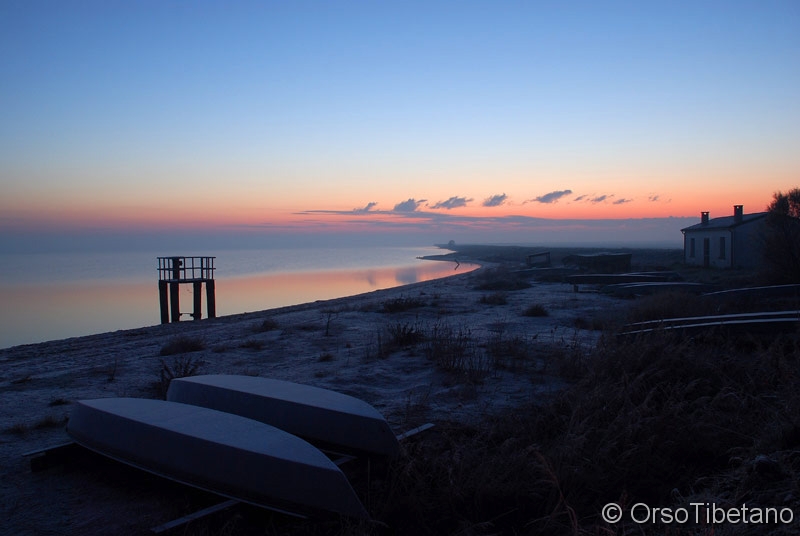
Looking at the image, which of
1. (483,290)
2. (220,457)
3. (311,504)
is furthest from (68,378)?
(483,290)

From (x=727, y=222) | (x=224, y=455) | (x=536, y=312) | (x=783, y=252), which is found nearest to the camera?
(x=224, y=455)

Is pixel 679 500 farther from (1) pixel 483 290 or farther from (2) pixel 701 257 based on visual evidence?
(2) pixel 701 257

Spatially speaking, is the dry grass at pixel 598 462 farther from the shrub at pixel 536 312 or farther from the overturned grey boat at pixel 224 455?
the shrub at pixel 536 312

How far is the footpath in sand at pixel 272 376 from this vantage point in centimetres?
392

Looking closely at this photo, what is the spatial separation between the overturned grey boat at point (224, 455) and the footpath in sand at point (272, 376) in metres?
0.30

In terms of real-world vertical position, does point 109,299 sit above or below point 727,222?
below

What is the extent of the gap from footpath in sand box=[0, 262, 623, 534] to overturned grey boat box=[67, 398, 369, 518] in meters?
0.30

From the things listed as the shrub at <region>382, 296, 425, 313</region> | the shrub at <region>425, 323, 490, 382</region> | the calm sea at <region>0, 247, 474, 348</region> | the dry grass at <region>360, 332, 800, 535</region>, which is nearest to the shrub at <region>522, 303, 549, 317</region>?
the shrub at <region>382, 296, 425, 313</region>

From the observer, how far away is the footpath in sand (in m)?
3.92

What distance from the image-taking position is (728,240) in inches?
1120

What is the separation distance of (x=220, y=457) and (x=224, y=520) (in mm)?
417

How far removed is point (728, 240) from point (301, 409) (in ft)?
97.7

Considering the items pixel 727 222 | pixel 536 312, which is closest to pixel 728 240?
pixel 727 222

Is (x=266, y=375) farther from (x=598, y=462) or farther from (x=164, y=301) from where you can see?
(x=164, y=301)
